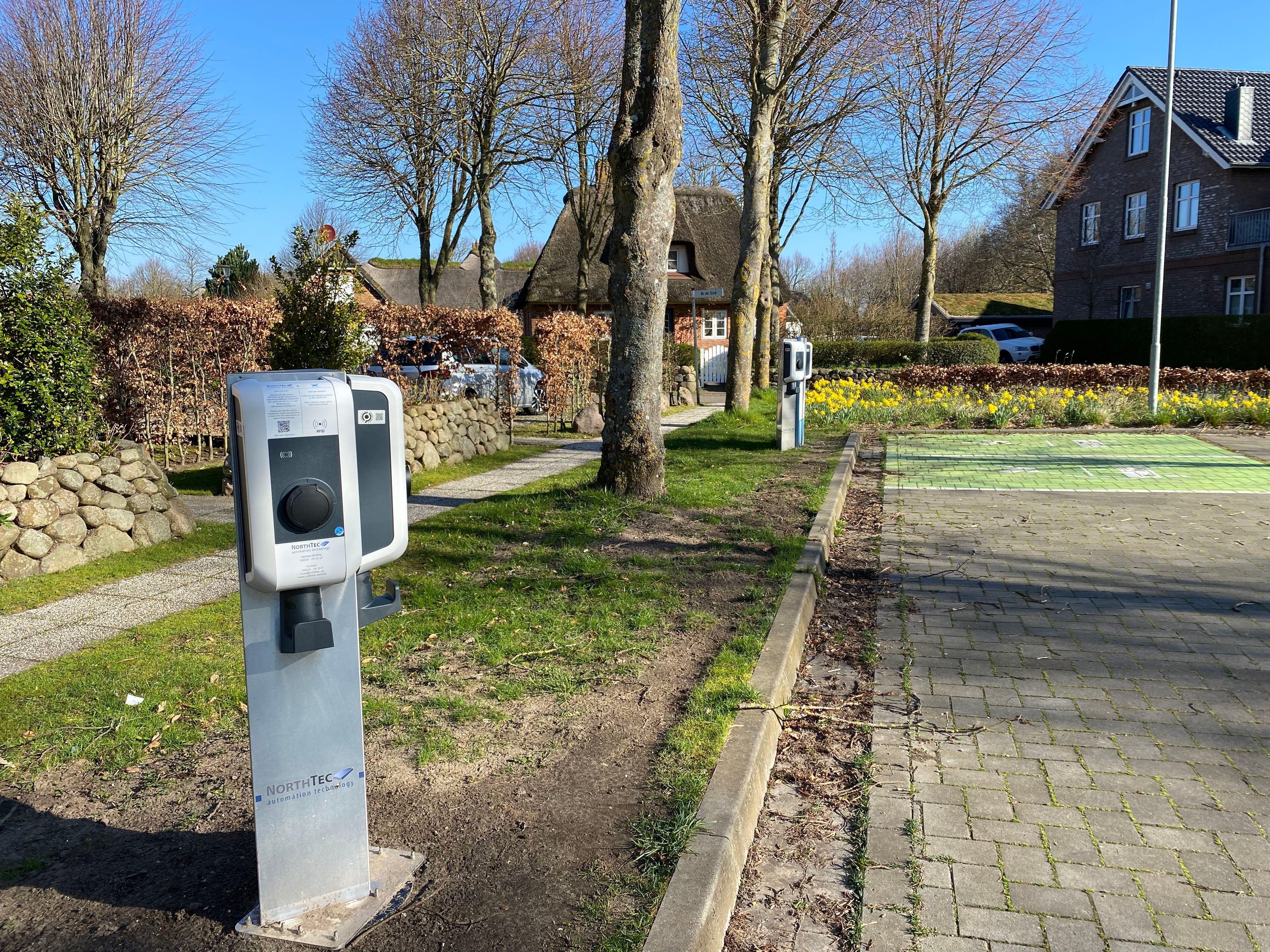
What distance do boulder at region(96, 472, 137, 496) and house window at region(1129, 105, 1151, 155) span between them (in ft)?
123

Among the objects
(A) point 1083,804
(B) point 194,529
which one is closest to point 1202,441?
(A) point 1083,804

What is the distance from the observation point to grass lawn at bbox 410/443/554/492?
1134 centimetres

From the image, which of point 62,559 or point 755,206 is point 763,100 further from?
point 62,559

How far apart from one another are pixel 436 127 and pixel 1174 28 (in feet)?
51.7

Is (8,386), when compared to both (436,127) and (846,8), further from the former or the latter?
(436,127)

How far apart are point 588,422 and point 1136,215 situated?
29011 mm

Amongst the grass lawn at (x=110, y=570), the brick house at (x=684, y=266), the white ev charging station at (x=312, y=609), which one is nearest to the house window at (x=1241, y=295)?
the brick house at (x=684, y=266)

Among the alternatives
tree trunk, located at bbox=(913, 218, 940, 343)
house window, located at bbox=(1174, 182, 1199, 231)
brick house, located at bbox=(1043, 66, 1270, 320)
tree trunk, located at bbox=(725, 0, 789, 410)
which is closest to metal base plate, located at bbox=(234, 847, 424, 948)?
tree trunk, located at bbox=(725, 0, 789, 410)

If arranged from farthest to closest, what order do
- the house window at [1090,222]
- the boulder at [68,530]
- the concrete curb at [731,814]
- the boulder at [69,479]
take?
the house window at [1090,222]
the boulder at [69,479]
the boulder at [68,530]
the concrete curb at [731,814]

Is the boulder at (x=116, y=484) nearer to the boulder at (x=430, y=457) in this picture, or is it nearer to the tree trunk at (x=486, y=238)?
the boulder at (x=430, y=457)

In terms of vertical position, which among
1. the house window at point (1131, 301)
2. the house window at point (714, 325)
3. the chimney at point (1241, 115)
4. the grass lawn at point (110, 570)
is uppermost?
the chimney at point (1241, 115)

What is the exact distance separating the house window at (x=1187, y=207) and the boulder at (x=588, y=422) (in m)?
26.9

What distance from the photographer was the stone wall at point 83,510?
22.4 feet

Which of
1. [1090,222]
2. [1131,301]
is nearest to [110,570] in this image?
[1131,301]
